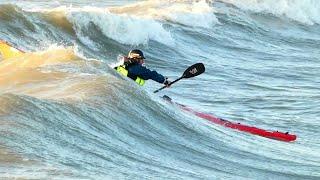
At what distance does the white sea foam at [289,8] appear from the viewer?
29.9 m

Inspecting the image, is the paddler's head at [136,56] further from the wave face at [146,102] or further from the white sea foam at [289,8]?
the white sea foam at [289,8]

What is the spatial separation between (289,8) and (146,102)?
22913mm

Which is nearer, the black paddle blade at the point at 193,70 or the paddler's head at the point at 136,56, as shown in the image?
the paddler's head at the point at 136,56

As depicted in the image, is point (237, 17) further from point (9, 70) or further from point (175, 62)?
point (9, 70)

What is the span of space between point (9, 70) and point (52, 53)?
0.80m

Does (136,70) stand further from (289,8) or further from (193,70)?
(289,8)

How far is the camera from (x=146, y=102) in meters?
9.82

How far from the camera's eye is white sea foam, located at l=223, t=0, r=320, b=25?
29922mm

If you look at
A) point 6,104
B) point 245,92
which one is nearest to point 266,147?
point 6,104

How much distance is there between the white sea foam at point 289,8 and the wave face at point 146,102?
6.09 metres

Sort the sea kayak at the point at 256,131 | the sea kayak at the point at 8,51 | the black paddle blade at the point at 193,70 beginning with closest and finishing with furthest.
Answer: the sea kayak at the point at 256,131 < the black paddle blade at the point at 193,70 < the sea kayak at the point at 8,51

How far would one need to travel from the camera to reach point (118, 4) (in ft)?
94.5

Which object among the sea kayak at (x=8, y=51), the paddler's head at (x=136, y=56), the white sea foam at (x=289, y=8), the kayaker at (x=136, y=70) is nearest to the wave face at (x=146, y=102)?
the kayaker at (x=136, y=70)

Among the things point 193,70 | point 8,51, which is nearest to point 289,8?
point 193,70
